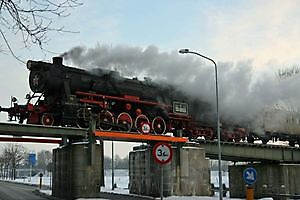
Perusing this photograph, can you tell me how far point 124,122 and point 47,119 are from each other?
17.0ft

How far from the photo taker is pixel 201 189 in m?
32.0

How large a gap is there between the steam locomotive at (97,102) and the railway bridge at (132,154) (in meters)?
0.99

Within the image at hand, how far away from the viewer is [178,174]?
102 ft

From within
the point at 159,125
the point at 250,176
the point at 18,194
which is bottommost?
the point at 18,194

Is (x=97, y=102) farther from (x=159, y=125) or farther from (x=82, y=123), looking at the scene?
(x=159, y=125)

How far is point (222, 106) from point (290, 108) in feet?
22.7

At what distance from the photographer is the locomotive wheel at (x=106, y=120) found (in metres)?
28.2

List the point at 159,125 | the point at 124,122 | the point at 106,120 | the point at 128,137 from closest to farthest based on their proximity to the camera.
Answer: the point at 128,137, the point at 106,120, the point at 124,122, the point at 159,125

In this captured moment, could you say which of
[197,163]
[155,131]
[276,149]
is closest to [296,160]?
[276,149]

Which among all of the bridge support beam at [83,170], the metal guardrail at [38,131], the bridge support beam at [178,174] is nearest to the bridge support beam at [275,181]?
the bridge support beam at [178,174]

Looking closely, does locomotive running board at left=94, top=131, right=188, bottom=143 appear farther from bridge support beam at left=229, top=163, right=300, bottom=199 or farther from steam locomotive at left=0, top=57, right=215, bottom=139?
bridge support beam at left=229, top=163, right=300, bottom=199

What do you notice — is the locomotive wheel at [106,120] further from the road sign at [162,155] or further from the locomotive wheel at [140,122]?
the road sign at [162,155]

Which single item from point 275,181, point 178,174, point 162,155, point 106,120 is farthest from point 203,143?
point 162,155

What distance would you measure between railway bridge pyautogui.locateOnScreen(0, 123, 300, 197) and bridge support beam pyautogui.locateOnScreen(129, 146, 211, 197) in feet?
0.24
